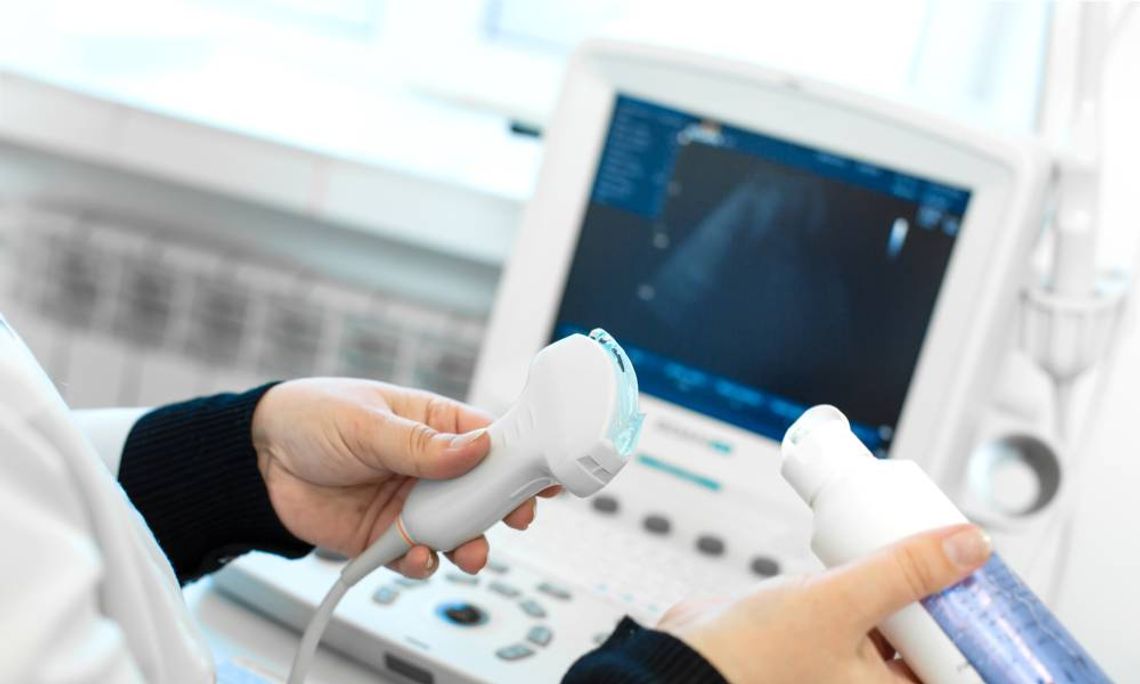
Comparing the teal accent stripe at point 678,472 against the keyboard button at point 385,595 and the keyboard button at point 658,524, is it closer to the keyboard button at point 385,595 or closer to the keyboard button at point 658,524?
the keyboard button at point 658,524

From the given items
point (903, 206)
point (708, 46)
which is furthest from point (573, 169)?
point (903, 206)

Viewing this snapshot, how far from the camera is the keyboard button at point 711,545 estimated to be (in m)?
1.09

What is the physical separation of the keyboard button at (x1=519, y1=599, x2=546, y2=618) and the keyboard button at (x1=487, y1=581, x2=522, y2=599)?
0.02 meters

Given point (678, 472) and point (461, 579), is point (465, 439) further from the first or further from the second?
point (678, 472)

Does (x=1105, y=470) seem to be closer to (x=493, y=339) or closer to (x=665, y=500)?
(x=665, y=500)

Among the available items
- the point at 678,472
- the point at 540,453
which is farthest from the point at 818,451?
the point at 678,472

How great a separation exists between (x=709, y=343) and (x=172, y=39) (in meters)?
0.96

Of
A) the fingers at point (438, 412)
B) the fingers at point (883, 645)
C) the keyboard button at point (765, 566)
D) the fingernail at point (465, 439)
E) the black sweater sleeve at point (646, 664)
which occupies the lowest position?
the keyboard button at point (765, 566)

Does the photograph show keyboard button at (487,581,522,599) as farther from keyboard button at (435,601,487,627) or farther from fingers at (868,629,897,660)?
fingers at (868,629,897,660)

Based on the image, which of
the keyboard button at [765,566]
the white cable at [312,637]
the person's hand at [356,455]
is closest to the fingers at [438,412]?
the person's hand at [356,455]

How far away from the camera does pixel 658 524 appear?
1107 millimetres

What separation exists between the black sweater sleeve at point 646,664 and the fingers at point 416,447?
15 cm

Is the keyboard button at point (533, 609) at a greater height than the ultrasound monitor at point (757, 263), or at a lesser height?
lesser

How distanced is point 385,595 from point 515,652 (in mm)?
101
